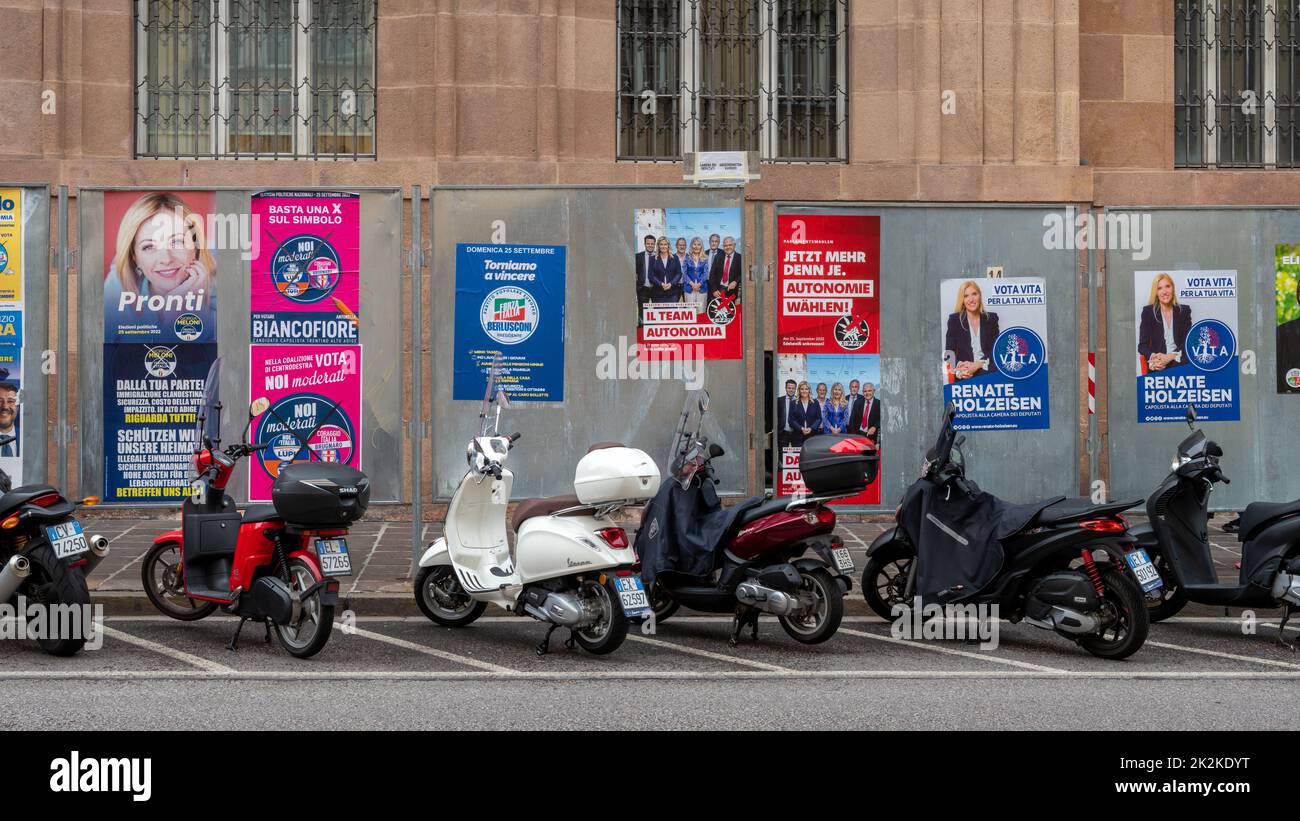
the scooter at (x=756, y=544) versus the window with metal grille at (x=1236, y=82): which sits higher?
the window with metal grille at (x=1236, y=82)

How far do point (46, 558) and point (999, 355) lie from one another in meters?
8.60

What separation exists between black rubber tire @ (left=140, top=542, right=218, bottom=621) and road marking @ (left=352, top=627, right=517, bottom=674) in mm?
958

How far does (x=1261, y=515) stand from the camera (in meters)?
8.92

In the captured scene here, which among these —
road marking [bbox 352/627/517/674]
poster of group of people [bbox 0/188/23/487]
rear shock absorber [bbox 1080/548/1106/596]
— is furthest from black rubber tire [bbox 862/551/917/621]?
poster of group of people [bbox 0/188/23/487]

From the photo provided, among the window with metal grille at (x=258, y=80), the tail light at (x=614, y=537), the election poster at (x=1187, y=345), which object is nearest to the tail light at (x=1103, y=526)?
the tail light at (x=614, y=537)

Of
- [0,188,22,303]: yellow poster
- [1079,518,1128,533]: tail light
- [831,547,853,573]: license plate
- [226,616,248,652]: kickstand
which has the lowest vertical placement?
[226,616,248,652]: kickstand

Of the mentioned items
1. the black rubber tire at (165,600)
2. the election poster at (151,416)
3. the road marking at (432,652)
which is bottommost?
the road marking at (432,652)

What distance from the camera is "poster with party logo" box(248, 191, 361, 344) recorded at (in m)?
12.0

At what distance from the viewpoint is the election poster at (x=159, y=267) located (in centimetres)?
1209

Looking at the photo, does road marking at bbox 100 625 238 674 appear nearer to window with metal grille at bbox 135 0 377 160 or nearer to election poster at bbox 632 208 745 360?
election poster at bbox 632 208 745 360

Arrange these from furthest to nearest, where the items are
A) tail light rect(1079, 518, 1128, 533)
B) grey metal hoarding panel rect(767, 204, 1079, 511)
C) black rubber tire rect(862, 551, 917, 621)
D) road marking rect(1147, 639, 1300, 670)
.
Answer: grey metal hoarding panel rect(767, 204, 1079, 511) → black rubber tire rect(862, 551, 917, 621) → tail light rect(1079, 518, 1128, 533) → road marking rect(1147, 639, 1300, 670)

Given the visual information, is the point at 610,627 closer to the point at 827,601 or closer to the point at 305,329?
the point at 827,601

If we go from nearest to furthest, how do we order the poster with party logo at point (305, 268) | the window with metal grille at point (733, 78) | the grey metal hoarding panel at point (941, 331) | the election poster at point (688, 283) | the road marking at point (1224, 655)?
the road marking at point (1224, 655) → the election poster at point (688, 283) → the poster with party logo at point (305, 268) → the grey metal hoarding panel at point (941, 331) → the window with metal grille at point (733, 78)

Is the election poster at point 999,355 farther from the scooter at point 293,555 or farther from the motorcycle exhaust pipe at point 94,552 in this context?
the motorcycle exhaust pipe at point 94,552
